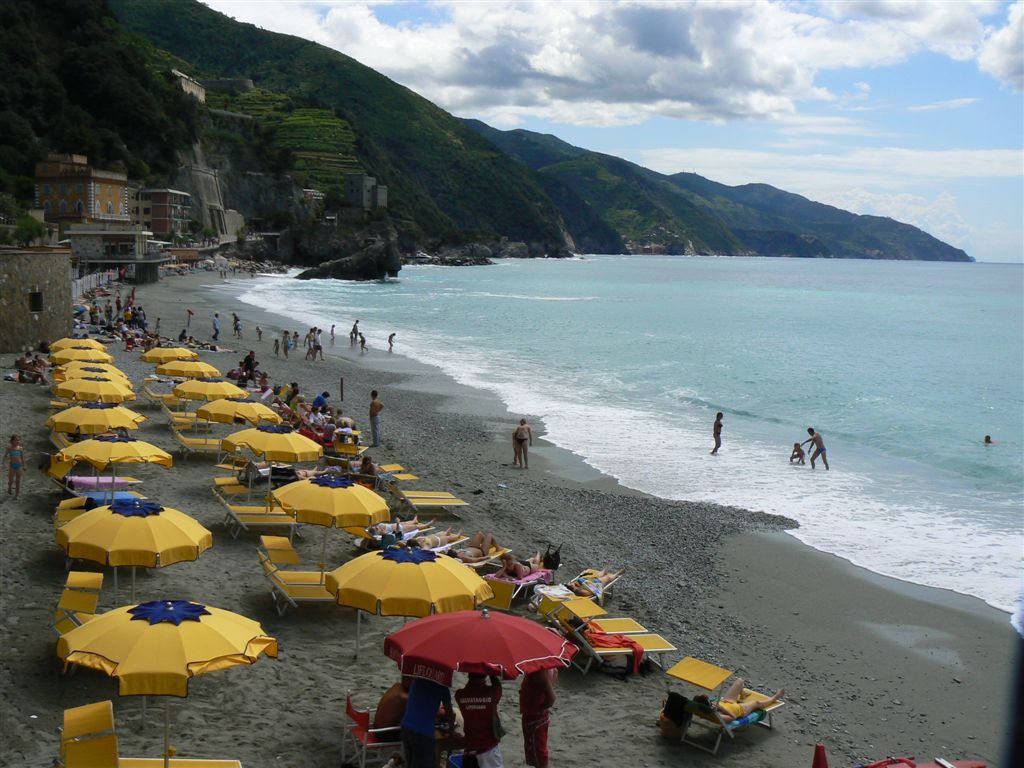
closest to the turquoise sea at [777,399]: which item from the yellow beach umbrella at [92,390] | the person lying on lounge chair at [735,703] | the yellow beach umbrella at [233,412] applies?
the person lying on lounge chair at [735,703]

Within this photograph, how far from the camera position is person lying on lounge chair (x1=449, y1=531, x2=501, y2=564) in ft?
39.4

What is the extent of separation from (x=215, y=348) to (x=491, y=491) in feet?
66.7

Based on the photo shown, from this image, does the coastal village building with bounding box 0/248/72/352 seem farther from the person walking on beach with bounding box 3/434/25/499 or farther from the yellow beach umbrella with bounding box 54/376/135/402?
the person walking on beach with bounding box 3/434/25/499

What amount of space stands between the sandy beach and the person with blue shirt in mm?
1770

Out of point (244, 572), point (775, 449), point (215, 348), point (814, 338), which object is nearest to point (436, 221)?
point (814, 338)

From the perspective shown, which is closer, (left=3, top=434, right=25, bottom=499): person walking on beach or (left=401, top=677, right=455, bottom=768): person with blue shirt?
(left=401, top=677, right=455, bottom=768): person with blue shirt

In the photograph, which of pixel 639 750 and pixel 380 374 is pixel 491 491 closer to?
pixel 639 750

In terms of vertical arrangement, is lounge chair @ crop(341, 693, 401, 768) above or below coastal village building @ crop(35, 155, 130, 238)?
below

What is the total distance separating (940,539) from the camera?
16172 mm

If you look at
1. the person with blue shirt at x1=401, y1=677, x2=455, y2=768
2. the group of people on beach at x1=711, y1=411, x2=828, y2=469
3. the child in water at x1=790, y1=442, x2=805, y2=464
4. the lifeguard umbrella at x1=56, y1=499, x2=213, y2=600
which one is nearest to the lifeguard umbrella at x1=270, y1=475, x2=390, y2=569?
the lifeguard umbrella at x1=56, y1=499, x2=213, y2=600

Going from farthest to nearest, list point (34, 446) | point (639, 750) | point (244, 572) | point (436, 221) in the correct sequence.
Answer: point (436, 221) → point (34, 446) → point (244, 572) → point (639, 750)

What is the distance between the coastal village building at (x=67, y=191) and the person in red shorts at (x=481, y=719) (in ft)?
232

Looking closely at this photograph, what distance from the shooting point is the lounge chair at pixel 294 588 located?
393 inches

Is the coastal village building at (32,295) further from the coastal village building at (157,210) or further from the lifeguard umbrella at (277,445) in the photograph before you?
the coastal village building at (157,210)
